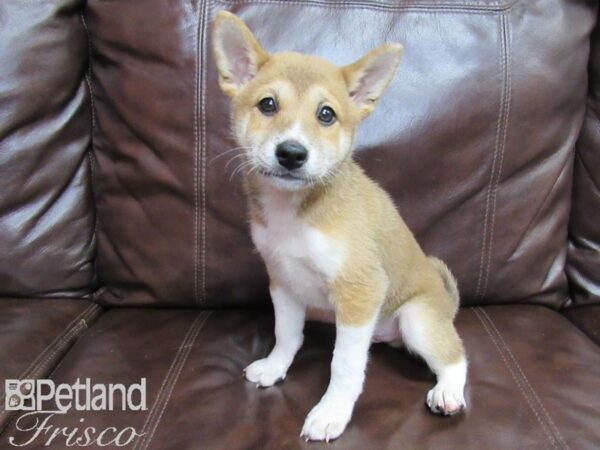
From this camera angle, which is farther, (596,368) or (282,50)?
(282,50)

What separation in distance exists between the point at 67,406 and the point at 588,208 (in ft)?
5.09

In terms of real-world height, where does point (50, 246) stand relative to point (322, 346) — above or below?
above

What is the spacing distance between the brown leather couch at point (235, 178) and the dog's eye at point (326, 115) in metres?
0.37

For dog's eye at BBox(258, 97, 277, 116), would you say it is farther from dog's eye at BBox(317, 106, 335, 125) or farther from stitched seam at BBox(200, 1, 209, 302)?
stitched seam at BBox(200, 1, 209, 302)

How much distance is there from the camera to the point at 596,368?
144cm

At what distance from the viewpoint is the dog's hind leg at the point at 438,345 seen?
130 centimetres

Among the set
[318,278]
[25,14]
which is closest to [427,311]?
[318,278]

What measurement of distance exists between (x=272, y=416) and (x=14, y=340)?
71cm

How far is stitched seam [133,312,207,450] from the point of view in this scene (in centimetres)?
120

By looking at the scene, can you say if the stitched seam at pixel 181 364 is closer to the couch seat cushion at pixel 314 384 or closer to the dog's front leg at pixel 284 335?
the couch seat cushion at pixel 314 384

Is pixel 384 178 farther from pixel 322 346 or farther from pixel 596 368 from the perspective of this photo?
pixel 596 368

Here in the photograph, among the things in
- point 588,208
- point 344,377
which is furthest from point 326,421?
point 588,208

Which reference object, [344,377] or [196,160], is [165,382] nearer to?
[344,377]

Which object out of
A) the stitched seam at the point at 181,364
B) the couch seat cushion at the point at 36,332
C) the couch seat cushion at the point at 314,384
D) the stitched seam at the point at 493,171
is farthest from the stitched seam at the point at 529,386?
the couch seat cushion at the point at 36,332
